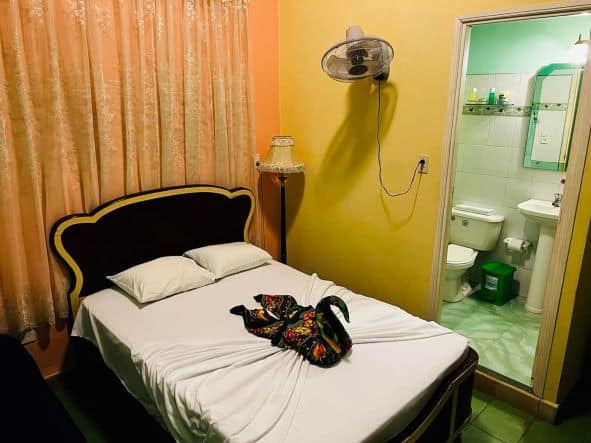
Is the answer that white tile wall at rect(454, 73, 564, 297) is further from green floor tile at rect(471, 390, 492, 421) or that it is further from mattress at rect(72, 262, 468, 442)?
mattress at rect(72, 262, 468, 442)

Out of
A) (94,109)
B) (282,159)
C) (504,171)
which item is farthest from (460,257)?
(94,109)

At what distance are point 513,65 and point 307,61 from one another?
5.61 feet

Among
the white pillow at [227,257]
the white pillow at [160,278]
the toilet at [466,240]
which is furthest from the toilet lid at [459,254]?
the white pillow at [160,278]

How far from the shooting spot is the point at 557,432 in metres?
2.13

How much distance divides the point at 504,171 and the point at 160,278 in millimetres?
2945

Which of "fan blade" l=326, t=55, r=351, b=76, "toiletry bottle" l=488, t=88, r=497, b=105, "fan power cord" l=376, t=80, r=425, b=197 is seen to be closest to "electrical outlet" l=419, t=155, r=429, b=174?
"fan power cord" l=376, t=80, r=425, b=197

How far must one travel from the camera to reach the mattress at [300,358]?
1.45m

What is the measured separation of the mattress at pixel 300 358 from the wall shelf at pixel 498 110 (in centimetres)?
218

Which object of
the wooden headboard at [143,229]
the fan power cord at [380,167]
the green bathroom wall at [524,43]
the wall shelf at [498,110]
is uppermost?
the green bathroom wall at [524,43]

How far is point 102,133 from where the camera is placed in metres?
2.32

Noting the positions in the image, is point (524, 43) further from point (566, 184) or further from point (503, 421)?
point (503, 421)

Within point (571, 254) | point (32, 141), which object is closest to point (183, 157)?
point (32, 141)

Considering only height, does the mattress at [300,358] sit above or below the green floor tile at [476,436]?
above

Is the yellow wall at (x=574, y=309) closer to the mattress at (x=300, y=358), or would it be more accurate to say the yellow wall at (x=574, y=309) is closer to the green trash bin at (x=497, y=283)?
the mattress at (x=300, y=358)
